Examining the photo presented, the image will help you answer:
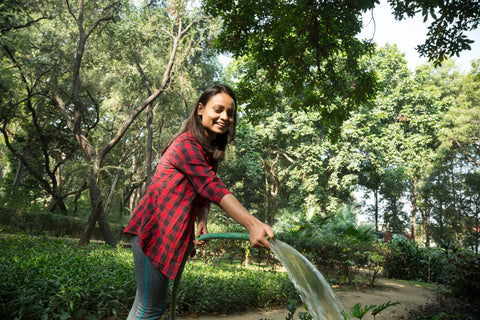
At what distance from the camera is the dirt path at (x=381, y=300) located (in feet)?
16.8

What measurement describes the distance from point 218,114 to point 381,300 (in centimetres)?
713

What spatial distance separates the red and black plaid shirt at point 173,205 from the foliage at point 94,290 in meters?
2.46

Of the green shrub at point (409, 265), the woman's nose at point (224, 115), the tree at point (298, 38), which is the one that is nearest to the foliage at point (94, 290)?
the woman's nose at point (224, 115)

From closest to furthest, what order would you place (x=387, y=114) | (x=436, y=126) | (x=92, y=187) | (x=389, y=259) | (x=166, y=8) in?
(x=92, y=187), (x=389, y=259), (x=166, y=8), (x=436, y=126), (x=387, y=114)

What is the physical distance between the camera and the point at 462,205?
75.4ft

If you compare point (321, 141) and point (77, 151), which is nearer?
point (77, 151)

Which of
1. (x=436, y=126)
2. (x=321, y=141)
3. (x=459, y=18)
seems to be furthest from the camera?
(x=436, y=126)

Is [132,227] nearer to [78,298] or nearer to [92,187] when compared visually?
[78,298]

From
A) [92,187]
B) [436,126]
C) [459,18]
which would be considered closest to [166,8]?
[92,187]

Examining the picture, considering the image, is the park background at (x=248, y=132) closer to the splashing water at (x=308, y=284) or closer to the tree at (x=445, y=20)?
the tree at (x=445, y=20)

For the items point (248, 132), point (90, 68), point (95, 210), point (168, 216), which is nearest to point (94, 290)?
point (168, 216)

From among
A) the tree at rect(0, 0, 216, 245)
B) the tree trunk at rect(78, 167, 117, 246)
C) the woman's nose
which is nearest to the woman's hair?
the woman's nose

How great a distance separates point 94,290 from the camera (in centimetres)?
395

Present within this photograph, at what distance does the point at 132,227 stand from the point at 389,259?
12.2 m
